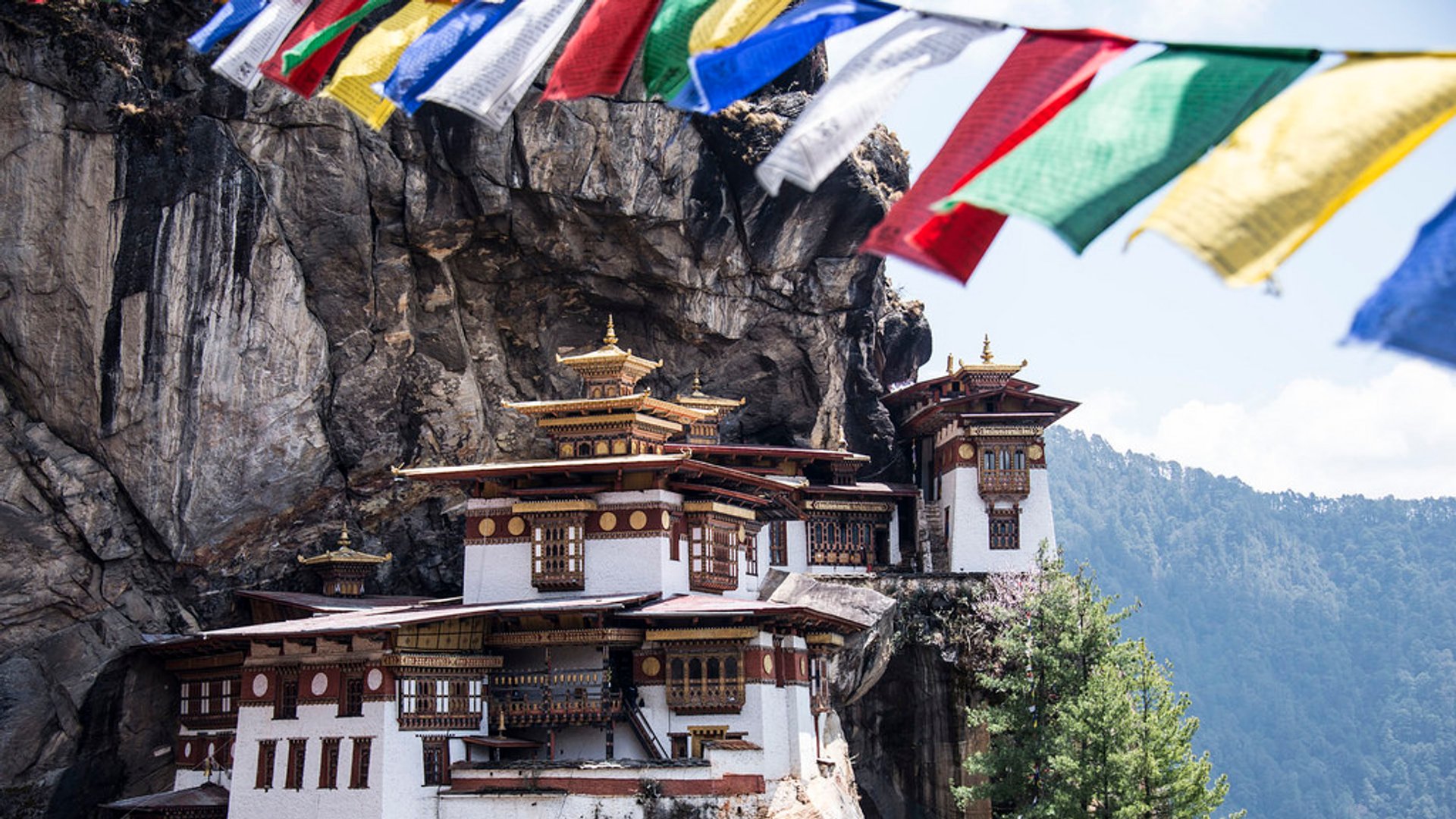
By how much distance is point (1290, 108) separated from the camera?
10031mm

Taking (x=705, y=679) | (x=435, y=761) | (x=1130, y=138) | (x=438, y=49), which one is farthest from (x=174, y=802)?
(x=1130, y=138)

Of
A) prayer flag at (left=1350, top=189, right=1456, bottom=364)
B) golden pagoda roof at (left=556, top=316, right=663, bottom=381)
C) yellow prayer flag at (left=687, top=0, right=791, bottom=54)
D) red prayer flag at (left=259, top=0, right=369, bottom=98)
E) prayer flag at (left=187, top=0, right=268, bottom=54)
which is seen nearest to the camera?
prayer flag at (left=1350, top=189, right=1456, bottom=364)

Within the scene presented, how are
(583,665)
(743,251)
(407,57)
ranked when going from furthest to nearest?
(743,251) < (583,665) < (407,57)

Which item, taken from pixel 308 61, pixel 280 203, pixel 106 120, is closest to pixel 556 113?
pixel 280 203

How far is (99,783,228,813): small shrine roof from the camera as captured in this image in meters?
33.5

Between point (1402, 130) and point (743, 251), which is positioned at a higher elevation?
point (743, 251)

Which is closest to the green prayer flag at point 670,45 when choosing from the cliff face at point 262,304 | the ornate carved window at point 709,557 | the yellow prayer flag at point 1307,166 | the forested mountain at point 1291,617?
the yellow prayer flag at point 1307,166

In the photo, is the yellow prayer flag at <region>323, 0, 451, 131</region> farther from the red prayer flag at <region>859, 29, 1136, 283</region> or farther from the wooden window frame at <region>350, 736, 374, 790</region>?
the wooden window frame at <region>350, 736, 374, 790</region>

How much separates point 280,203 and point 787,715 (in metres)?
19.0

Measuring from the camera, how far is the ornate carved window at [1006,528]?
48.2m

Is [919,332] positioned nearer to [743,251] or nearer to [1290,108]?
[743,251]

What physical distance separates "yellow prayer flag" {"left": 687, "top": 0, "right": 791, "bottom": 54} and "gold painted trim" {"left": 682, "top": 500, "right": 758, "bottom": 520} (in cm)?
2471

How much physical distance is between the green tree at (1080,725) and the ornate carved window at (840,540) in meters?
8.39

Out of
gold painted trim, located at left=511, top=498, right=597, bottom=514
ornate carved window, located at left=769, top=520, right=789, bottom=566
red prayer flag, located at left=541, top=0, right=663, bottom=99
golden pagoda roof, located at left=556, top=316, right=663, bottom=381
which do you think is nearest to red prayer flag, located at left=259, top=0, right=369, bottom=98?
red prayer flag, located at left=541, top=0, right=663, bottom=99
